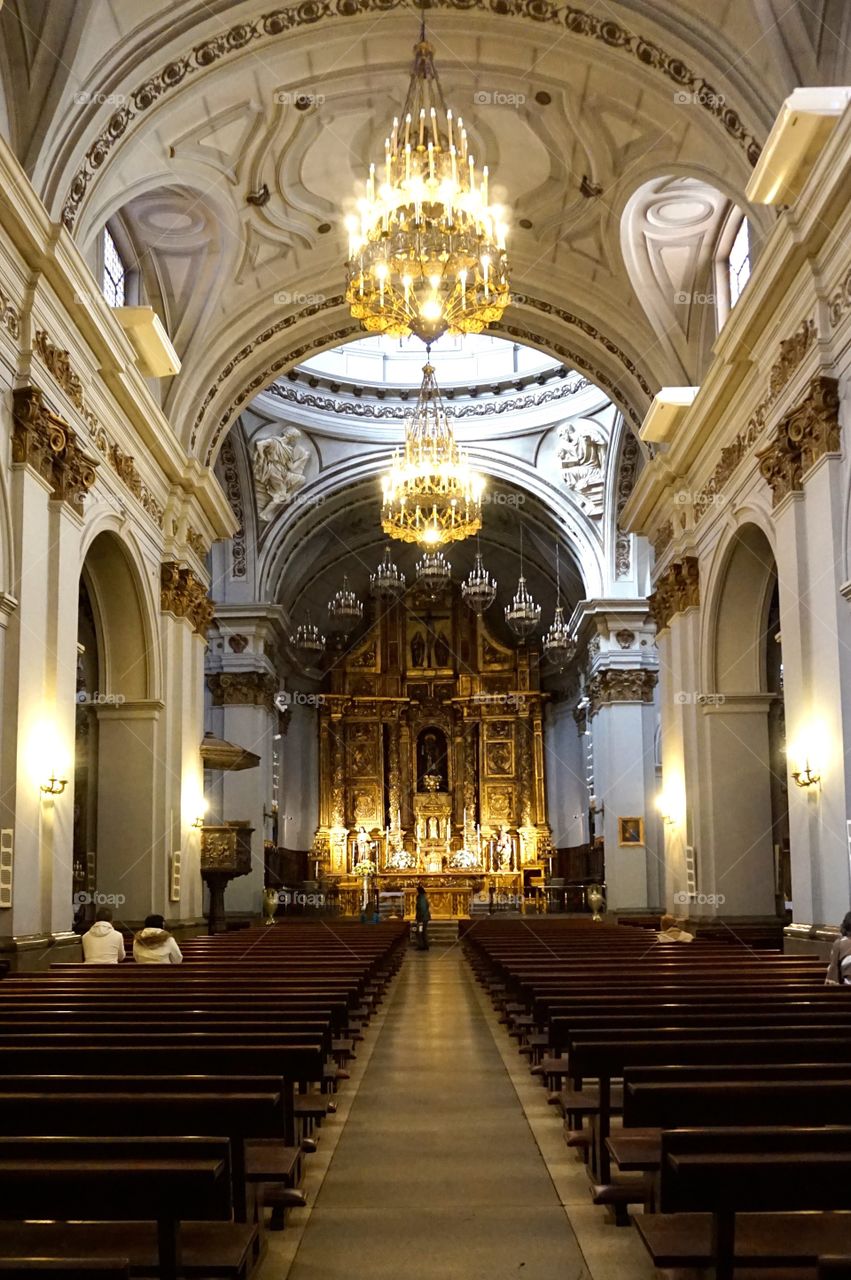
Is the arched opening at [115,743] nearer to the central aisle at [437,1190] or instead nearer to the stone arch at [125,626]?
the stone arch at [125,626]

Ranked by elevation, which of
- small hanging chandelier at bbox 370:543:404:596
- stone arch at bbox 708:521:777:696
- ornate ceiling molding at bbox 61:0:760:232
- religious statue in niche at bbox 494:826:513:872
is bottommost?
religious statue in niche at bbox 494:826:513:872

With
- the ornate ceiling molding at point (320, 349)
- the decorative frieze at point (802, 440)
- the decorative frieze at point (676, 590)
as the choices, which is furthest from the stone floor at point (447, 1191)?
the ornate ceiling molding at point (320, 349)

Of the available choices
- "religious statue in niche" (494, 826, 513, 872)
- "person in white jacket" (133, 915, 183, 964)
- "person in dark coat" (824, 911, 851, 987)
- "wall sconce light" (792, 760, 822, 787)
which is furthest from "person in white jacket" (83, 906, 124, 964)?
"religious statue in niche" (494, 826, 513, 872)

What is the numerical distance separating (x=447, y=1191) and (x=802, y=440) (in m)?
8.06

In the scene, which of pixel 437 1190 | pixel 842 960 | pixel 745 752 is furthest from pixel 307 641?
pixel 437 1190

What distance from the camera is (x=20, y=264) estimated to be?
1077cm

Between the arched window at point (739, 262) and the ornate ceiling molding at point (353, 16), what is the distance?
2.85 metres

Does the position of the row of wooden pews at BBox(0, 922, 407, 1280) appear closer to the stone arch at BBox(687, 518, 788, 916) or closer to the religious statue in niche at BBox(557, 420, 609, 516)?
the stone arch at BBox(687, 518, 788, 916)

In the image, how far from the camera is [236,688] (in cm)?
2536

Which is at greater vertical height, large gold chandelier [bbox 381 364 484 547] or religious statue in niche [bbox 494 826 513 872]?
large gold chandelier [bbox 381 364 484 547]

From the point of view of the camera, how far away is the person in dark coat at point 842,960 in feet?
22.8

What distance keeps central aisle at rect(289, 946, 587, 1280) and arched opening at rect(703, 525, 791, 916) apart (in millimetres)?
7314

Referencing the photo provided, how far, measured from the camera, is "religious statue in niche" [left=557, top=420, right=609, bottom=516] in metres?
25.0

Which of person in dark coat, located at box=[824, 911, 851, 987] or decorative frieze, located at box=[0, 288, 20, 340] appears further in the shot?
decorative frieze, located at box=[0, 288, 20, 340]
